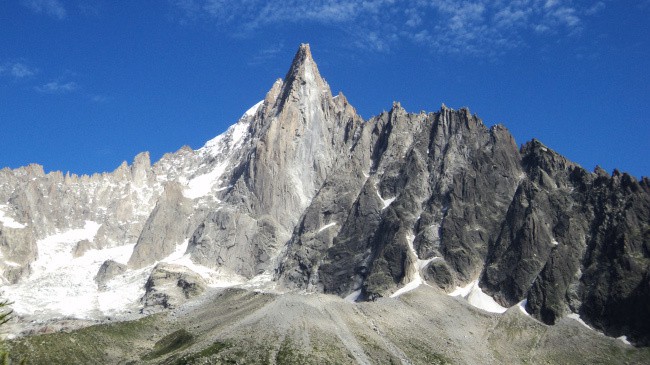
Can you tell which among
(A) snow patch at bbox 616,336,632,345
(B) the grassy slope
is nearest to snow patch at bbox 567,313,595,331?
(B) the grassy slope

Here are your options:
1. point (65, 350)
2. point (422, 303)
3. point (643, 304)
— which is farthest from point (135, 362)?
point (643, 304)

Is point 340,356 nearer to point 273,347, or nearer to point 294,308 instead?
point 273,347

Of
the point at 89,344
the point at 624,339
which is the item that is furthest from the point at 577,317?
the point at 89,344

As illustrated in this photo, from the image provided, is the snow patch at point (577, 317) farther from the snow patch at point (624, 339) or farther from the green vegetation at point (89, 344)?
the green vegetation at point (89, 344)

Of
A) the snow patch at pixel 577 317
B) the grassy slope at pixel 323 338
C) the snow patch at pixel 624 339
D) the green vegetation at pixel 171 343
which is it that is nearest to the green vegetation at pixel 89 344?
the grassy slope at pixel 323 338

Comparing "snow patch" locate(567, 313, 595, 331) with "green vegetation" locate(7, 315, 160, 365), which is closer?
"green vegetation" locate(7, 315, 160, 365)

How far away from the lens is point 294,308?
160 m

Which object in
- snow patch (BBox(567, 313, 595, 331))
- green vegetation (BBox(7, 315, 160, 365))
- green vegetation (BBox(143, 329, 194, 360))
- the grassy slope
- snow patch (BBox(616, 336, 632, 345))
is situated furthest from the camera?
snow patch (BBox(567, 313, 595, 331))

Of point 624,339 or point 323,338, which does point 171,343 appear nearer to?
point 323,338

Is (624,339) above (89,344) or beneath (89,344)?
above

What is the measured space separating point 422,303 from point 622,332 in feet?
181

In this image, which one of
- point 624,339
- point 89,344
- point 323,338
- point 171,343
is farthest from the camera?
point 624,339

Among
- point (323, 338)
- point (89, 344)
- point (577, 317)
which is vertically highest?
point (577, 317)

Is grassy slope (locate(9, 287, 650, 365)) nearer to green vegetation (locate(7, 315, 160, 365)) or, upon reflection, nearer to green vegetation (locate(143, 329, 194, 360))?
green vegetation (locate(7, 315, 160, 365))
